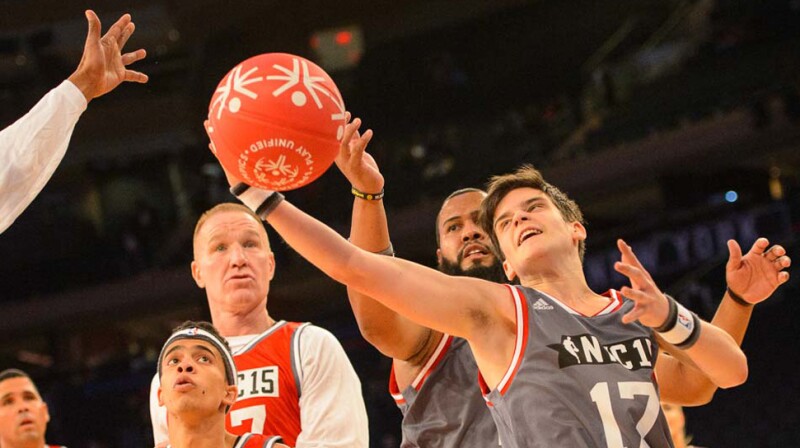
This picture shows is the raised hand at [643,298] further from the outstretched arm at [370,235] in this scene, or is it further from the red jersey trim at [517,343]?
the outstretched arm at [370,235]

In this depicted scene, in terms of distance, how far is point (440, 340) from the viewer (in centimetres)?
367

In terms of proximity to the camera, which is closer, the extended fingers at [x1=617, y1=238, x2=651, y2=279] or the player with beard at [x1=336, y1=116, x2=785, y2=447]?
the extended fingers at [x1=617, y1=238, x2=651, y2=279]

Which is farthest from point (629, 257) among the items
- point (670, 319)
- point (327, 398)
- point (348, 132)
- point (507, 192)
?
point (327, 398)

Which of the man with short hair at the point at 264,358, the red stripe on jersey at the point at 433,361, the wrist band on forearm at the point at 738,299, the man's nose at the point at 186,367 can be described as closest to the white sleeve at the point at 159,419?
the man with short hair at the point at 264,358

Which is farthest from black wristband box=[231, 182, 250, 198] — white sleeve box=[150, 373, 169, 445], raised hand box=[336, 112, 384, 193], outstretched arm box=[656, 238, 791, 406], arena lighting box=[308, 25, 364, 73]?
arena lighting box=[308, 25, 364, 73]

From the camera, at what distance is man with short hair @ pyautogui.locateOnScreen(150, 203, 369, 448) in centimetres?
388

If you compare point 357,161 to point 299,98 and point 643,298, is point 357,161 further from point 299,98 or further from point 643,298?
point 643,298

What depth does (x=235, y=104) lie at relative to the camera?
9.89ft

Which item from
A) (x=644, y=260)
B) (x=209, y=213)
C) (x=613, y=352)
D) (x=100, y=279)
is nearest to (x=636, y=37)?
(x=644, y=260)

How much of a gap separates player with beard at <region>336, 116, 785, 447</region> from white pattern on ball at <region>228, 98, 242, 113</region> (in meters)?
0.40

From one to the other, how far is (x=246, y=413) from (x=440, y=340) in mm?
864

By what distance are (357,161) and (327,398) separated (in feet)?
3.75

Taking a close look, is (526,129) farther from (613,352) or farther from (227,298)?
(613,352)

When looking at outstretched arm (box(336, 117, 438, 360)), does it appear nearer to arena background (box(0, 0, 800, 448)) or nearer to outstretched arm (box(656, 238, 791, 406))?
outstretched arm (box(656, 238, 791, 406))
